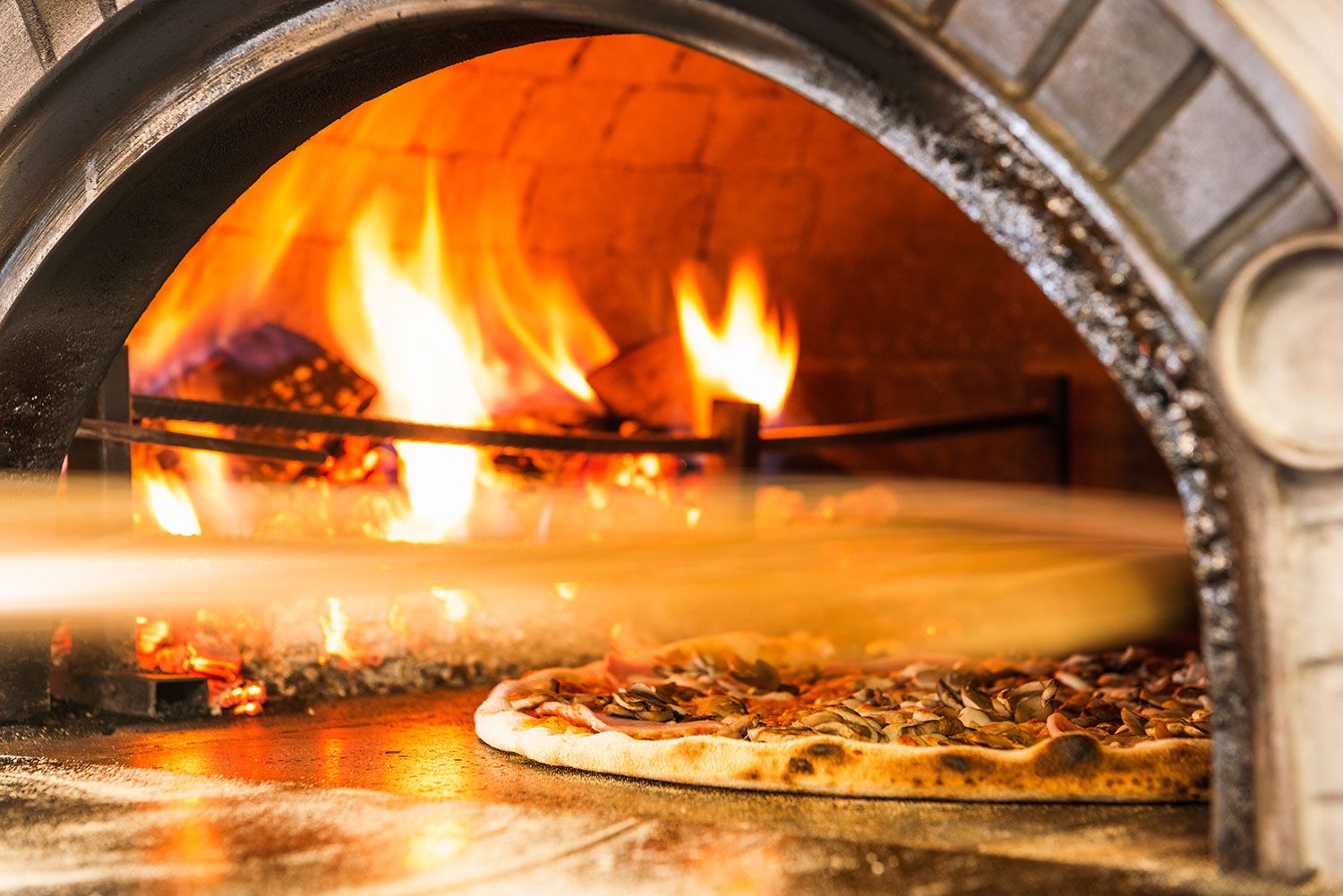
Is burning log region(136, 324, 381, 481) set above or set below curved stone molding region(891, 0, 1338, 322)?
below

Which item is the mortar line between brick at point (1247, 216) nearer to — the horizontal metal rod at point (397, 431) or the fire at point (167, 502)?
the horizontal metal rod at point (397, 431)

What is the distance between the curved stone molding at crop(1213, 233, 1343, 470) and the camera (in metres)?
1.82

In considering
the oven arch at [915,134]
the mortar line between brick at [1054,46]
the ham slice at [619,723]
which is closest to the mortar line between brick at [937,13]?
the oven arch at [915,134]

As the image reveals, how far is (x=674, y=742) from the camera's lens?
2.64 meters

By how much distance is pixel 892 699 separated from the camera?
305cm

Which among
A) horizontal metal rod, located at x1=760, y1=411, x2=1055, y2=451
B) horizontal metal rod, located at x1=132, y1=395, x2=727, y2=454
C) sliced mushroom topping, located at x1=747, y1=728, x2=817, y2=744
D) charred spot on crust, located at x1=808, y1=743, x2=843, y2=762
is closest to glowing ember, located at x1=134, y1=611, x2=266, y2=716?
horizontal metal rod, located at x1=132, y1=395, x2=727, y2=454

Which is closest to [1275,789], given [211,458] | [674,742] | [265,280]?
[674,742]

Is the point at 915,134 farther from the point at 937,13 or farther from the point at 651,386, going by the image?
the point at 651,386

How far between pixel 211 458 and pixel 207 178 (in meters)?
1.46

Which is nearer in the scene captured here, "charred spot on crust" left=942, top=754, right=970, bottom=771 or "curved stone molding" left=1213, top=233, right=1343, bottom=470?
"curved stone molding" left=1213, top=233, right=1343, bottom=470

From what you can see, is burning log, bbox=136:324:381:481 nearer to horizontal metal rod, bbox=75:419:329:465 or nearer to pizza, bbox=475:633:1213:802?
horizontal metal rod, bbox=75:419:329:465

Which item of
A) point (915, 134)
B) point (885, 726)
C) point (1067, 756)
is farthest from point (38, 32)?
point (1067, 756)

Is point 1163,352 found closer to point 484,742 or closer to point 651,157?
point 484,742

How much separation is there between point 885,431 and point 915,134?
3.42m
